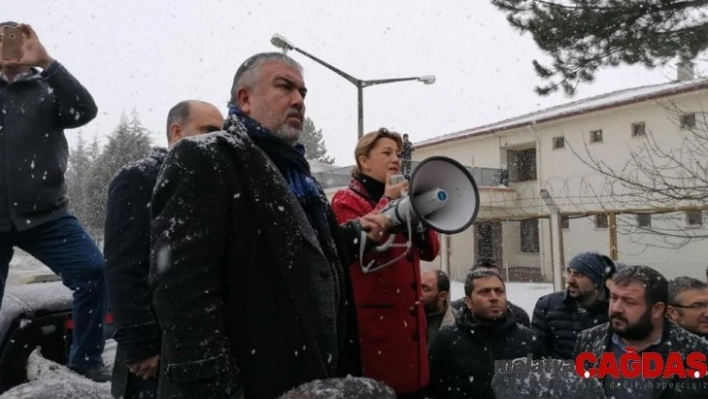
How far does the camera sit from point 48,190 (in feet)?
10.0

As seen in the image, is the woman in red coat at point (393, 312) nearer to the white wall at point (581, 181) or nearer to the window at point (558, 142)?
the white wall at point (581, 181)

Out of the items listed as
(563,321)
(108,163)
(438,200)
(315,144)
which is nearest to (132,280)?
(438,200)

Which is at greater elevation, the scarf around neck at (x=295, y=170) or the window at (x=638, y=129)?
the window at (x=638, y=129)

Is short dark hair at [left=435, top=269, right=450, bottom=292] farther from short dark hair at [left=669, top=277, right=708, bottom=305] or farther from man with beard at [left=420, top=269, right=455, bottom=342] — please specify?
short dark hair at [left=669, top=277, right=708, bottom=305]

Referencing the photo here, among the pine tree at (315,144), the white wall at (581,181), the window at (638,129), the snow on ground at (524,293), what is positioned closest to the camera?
the snow on ground at (524,293)

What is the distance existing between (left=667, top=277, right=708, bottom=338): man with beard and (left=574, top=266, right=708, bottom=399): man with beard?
1.89 ft

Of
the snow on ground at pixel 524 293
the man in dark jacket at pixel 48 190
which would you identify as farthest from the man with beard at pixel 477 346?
the snow on ground at pixel 524 293

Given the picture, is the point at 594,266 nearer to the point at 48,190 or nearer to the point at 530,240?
the point at 48,190

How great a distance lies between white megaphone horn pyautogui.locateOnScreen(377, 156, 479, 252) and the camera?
2305 millimetres

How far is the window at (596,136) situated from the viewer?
22059 millimetres

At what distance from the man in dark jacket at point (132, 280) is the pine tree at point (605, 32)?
6.31 meters

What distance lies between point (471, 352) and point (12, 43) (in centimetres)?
273

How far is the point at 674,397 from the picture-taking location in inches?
107

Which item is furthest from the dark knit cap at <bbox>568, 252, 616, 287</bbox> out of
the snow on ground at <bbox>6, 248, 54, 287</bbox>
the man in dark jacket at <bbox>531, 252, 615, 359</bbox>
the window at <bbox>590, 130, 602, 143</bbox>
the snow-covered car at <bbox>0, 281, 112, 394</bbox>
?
the window at <bbox>590, 130, 602, 143</bbox>
